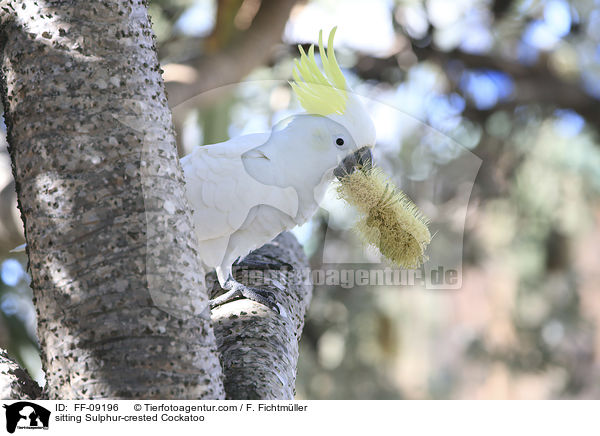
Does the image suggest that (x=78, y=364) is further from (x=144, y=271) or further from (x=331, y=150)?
(x=331, y=150)

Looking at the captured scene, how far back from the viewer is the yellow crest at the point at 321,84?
50.9 inches

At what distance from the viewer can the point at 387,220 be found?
128 cm

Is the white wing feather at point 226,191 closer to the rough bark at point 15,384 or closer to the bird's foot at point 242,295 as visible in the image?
the bird's foot at point 242,295

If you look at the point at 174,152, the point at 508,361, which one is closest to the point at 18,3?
the point at 174,152

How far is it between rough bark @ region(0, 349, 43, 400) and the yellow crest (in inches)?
33.3

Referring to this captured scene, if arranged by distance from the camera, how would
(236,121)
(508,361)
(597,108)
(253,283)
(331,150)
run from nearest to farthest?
(331,150)
(253,283)
(236,121)
(597,108)
(508,361)

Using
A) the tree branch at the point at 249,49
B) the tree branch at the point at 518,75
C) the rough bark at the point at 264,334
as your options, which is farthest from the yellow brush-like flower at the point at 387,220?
the tree branch at the point at 518,75

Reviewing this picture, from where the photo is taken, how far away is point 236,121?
2.50 meters

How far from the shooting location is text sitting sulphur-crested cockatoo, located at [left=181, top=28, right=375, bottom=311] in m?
1.39

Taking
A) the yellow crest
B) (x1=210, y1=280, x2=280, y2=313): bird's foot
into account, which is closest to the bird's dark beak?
the yellow crest

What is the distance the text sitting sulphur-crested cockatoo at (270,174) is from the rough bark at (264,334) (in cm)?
8
